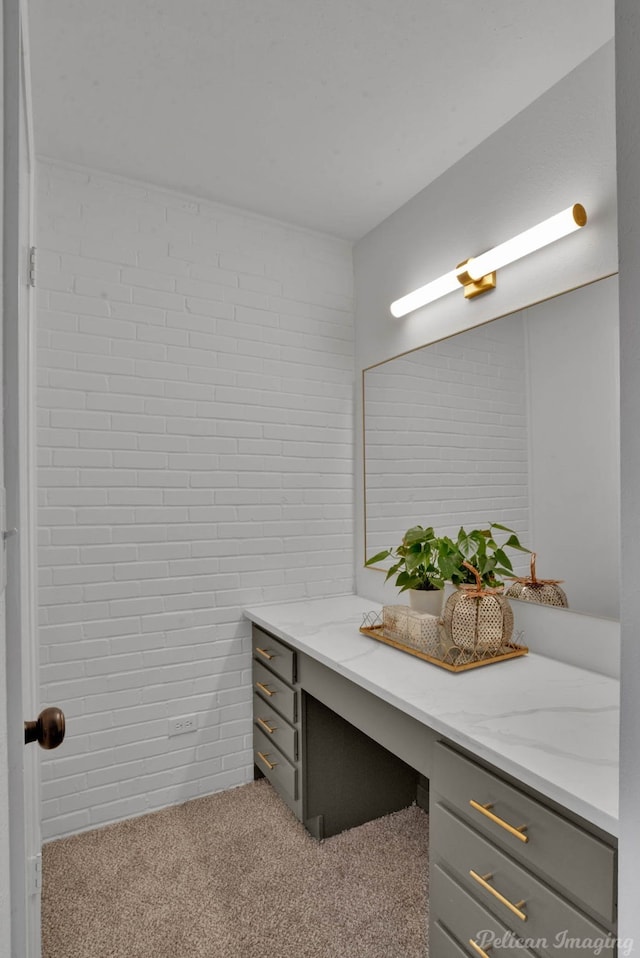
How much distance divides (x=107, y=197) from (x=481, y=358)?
1.61m

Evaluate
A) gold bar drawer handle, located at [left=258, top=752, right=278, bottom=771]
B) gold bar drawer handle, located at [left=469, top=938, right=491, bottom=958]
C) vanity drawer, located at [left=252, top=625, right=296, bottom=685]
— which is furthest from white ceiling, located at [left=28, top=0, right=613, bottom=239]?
gold bar drawer handle, located at [left=258, top=752, right=278, bottom=771]

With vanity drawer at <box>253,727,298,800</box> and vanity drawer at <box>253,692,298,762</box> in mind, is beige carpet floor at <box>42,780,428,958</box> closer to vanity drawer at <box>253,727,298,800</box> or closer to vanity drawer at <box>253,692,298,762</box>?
vanity drawer at <box>253,727,298,800</box>

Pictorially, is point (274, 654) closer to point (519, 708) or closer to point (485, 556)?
point (485, 556)

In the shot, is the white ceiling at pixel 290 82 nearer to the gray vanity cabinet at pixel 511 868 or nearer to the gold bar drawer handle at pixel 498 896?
the gray vanity cabinet at pixel 511 868

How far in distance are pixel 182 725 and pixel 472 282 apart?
7.01ft

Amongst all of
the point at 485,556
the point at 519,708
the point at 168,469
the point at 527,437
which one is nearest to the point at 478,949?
the point at 519,708

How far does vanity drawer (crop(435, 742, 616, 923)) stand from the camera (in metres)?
0.97

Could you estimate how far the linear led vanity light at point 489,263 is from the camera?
5.34ft

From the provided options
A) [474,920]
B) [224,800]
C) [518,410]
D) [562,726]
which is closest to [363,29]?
[518,410]

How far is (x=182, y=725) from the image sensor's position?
2324 millimetres

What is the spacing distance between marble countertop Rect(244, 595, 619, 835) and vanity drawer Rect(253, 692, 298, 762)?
1.27ft

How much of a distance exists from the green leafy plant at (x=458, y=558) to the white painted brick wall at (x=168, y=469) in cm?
76

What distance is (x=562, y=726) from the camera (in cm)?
128

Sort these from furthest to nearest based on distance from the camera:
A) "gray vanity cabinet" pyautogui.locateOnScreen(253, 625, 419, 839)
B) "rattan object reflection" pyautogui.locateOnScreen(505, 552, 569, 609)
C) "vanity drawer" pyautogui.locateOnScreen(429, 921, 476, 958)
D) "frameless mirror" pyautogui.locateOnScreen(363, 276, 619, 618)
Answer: "gray vanity cabinet" pyautogui.locateOnScreen(253, 625, 419, 839) → "rattan object reflection" pyautogui.locateOnScreen(505, 552, 569, 609) → "frameless mirror" pyautogui.locateOnScreen(363, 276, 619, 618) → "vanity drawer" pyautogui.locateOnScreen(429, 921, 476, 958)
